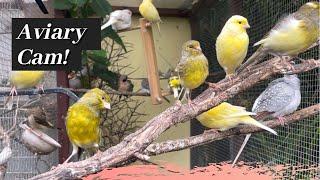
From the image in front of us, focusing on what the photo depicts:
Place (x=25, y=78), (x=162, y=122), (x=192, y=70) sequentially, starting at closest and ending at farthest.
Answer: (x=162, y=122) → (x=192, y=70) → (x=25, y=78)

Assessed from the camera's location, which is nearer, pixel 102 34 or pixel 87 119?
pixel 87 119

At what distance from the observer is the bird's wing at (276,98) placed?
836 millimetres

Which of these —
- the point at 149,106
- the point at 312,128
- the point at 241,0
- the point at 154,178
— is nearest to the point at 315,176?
the point at 312,128

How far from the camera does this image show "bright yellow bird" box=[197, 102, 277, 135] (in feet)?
2.42

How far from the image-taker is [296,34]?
2.40 feet

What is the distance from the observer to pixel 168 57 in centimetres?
161

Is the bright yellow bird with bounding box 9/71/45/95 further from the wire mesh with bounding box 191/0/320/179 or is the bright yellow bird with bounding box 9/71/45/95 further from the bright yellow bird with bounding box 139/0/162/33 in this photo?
the wire mesh with bounding box 191/0/320/179

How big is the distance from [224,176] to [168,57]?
3.06 ft

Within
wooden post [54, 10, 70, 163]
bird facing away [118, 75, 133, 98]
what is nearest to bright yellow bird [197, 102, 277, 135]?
wooden post [54, 10, 70, 163]

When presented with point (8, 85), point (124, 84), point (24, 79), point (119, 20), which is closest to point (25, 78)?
point (24, 79)

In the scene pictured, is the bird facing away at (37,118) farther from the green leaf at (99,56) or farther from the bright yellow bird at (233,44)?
the bright yellow bird at (233,44)

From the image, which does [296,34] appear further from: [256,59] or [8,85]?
[8,85]

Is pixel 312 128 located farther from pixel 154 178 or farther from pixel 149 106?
pixel 149 106

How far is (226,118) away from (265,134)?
39cm
